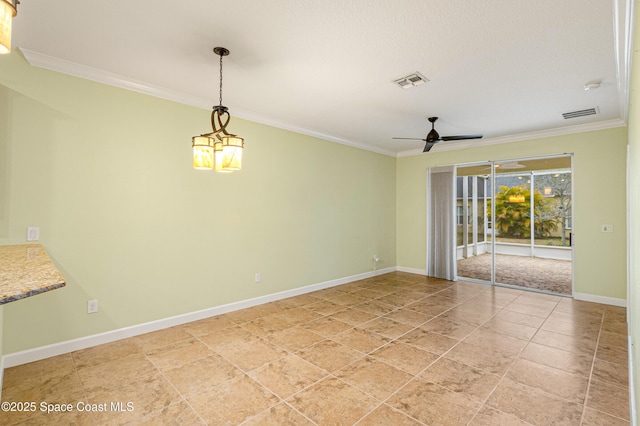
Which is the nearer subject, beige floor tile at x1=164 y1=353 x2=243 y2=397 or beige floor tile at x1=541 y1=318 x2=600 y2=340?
beige floor tile at x1=164 y1=353 x2=243 y2=397

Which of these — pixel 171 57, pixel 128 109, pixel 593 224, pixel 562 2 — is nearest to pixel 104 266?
pixel 128 109

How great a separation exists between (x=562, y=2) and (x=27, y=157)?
4.51 m

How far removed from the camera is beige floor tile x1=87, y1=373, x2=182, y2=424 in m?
2.10

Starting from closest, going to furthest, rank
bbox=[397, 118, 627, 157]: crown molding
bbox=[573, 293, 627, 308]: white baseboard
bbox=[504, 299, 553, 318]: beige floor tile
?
bbox=[504, 299, 553, 318]: beige floor tile
bbox=[573, 293, 627, 308]: white baseboard
bbox=[397, 118, 627, 157]: crown molding

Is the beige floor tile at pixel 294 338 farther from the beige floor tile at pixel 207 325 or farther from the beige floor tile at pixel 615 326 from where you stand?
the beige floor tile at pixel 615 326

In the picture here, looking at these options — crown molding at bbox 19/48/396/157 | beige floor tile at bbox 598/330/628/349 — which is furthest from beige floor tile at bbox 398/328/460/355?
crown molding at bbox 19/48/396/157

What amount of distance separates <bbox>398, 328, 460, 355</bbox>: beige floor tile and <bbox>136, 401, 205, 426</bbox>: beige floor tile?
7.07 feet

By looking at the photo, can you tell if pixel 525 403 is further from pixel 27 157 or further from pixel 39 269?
pixel 27 157

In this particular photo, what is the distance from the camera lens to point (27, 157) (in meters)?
2.80

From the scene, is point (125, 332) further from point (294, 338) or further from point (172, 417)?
point (294, 338)

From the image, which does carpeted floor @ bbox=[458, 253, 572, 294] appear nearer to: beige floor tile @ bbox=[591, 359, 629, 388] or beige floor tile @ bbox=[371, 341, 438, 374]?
beige floor tile @ bbox=[591, 359, 629, 388]

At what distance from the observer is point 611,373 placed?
267 cm

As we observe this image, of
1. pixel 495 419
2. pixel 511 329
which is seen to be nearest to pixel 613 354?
pixel 511 329

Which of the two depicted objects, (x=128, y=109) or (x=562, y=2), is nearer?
(x=562, y=2)
